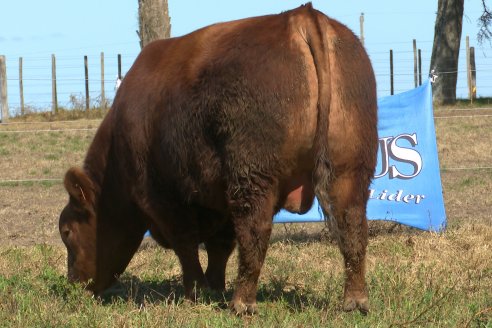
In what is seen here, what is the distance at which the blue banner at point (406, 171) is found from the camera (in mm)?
9805

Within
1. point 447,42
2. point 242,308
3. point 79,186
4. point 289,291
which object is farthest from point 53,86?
point 242,308

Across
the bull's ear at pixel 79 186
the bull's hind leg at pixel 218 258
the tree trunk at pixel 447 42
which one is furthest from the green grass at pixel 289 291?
the tree trunk at pixel 447 42

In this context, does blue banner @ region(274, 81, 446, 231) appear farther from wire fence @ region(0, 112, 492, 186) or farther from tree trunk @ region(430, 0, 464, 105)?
tree trunk @ region(430, 0, 464, 105)

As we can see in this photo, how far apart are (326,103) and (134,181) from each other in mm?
1760

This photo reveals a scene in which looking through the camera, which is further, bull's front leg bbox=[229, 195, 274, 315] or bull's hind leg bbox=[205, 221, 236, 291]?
bull's hind leg bbox=[205, 221, 236, 291]

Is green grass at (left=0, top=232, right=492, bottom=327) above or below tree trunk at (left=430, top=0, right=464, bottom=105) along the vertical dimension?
below

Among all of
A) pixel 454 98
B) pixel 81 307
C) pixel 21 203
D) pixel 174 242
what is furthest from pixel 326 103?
pixel 454 98

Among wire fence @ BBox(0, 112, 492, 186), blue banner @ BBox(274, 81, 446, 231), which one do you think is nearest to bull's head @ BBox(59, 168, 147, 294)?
blue banner @ BBox(274, 81, 446, 231)

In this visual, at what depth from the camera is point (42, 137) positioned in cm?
1970

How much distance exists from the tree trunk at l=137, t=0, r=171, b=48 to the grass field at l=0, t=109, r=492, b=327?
2.41 meters

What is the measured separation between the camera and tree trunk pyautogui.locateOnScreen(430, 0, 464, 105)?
25.5 m

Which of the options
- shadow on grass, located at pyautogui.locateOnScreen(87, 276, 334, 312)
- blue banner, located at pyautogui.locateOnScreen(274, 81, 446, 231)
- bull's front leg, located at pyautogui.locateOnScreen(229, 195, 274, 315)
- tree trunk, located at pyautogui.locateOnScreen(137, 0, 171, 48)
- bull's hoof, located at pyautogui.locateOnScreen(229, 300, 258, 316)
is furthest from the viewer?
tree trunk, located at pyautogui.locateOnScreen(137, 0, 171, 48)

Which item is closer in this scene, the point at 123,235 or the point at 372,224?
the point at 123,235

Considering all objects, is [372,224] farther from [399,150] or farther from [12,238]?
[12,238]
